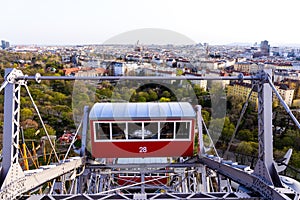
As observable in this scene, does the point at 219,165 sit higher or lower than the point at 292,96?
higher

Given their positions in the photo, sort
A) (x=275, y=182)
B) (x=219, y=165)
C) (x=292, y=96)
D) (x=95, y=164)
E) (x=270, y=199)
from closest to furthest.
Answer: (x=270, y=199) → (x=275, y=182) → (x=219, y=165) → (x=95, y=164) → (x=292, y=96)

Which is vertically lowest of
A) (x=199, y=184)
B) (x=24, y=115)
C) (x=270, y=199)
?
(x=24, y=115)

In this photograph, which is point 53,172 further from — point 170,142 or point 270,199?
point 170,142

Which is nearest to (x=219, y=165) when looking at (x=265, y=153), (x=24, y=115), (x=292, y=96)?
(x=265, y=153)

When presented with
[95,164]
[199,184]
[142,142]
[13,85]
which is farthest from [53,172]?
[199,184]

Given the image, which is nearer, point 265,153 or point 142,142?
point 265,153

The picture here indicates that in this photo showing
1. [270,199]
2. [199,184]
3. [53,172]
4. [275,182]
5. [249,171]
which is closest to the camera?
[270,199]
